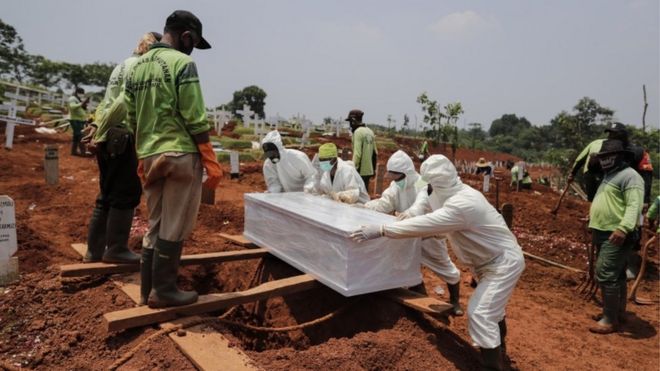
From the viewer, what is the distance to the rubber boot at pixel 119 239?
356 cm

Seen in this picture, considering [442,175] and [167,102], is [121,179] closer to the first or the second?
[167,102]

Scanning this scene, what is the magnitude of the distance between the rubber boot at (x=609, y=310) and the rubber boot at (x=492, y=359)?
253 centimetres

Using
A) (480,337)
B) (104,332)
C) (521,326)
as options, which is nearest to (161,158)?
(104,332)

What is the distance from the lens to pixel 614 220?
4695 mm

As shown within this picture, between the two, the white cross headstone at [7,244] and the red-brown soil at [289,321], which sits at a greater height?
the white cross headstone at [7,244]

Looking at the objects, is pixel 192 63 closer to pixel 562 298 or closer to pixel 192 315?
pixel 192 315

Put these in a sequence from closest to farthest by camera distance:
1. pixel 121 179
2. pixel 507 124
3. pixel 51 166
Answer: pixel 121 179, pixel 51 166, pixel 507 124

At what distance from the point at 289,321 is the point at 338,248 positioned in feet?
4.64

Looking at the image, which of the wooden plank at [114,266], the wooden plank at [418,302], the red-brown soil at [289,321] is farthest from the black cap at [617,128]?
the wooden plank at [114,266]

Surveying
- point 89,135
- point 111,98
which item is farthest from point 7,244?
point 111,98

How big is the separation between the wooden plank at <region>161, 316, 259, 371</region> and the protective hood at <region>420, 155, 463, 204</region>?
177 cm

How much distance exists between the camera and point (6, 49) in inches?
1298

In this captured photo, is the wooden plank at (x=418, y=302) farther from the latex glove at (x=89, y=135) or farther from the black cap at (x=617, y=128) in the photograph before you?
the black cap at (x=617, y=128)

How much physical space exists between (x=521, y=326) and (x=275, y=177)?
11.1 ft
